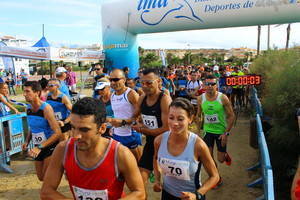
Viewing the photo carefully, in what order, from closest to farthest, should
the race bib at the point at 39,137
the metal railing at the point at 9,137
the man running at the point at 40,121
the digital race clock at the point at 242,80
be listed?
1. the man running at the point at 40,121
2. the race bib at the point at 39,137
3. the metal railing at the point at 9,137
4. the digital race clock at the point at 242,80

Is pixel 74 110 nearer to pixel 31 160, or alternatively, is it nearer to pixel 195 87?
pixel 31 160

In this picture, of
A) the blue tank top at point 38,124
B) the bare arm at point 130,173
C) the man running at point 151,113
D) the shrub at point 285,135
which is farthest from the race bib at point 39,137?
the shrub at point 285,135

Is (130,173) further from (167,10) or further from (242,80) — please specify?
(167,10)

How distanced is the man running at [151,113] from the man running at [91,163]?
1521 millimetres

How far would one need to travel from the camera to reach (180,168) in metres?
2.18

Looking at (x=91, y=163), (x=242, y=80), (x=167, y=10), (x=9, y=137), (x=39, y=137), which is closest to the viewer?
(x=91, y=163)

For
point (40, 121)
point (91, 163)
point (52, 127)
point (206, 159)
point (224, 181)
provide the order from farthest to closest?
point (224, 181) → point (40, 121) → point (52, 127) → point (206, 159) → point (91, 163)

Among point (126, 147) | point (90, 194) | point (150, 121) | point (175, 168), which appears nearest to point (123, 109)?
point (150, 121)

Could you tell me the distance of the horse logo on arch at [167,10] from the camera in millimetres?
10078

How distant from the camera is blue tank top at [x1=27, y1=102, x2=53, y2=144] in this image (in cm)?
360

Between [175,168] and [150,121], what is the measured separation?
1181mm

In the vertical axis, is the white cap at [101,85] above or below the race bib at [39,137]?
above

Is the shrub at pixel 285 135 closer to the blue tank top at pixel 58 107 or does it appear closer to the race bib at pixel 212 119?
the race bib at pixel 212 119

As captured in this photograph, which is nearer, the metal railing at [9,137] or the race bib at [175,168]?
the race bib at [175,168]
